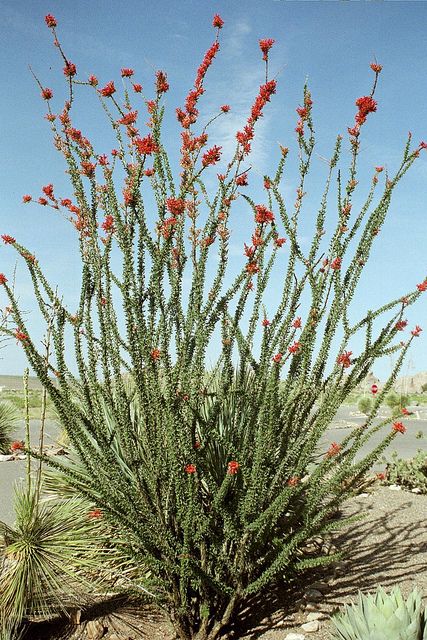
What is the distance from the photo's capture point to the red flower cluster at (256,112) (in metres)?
3.43

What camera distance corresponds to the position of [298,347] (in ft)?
12.2

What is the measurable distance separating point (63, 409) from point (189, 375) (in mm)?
766

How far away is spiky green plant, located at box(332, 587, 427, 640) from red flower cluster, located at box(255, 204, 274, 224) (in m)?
2.02

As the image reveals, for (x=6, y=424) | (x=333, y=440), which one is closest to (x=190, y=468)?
(x=6, y=424)

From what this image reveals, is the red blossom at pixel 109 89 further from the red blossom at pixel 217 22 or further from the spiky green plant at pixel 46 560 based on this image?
the spiky green plant at pixel 46 560

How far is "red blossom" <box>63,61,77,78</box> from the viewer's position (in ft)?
12.5

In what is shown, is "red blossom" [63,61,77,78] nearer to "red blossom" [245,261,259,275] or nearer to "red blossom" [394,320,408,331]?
"red blossom" [245,261,259,275]

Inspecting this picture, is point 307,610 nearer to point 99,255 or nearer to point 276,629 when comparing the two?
point 276,629

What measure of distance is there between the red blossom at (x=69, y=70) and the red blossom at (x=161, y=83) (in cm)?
60

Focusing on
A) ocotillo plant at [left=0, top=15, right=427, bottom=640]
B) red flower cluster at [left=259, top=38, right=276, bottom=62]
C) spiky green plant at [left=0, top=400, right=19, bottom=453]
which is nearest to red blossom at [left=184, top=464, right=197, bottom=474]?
ocotillo plant at [left=0, top=15, right=427, bottom=640]

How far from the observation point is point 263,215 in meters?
3.53

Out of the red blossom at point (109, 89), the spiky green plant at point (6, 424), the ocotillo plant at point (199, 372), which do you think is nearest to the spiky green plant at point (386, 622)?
the ocotillo plant at point (199, 372)

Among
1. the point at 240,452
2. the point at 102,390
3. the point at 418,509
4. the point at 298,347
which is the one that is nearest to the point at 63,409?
the point at 102,390

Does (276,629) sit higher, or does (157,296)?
(157,296)
